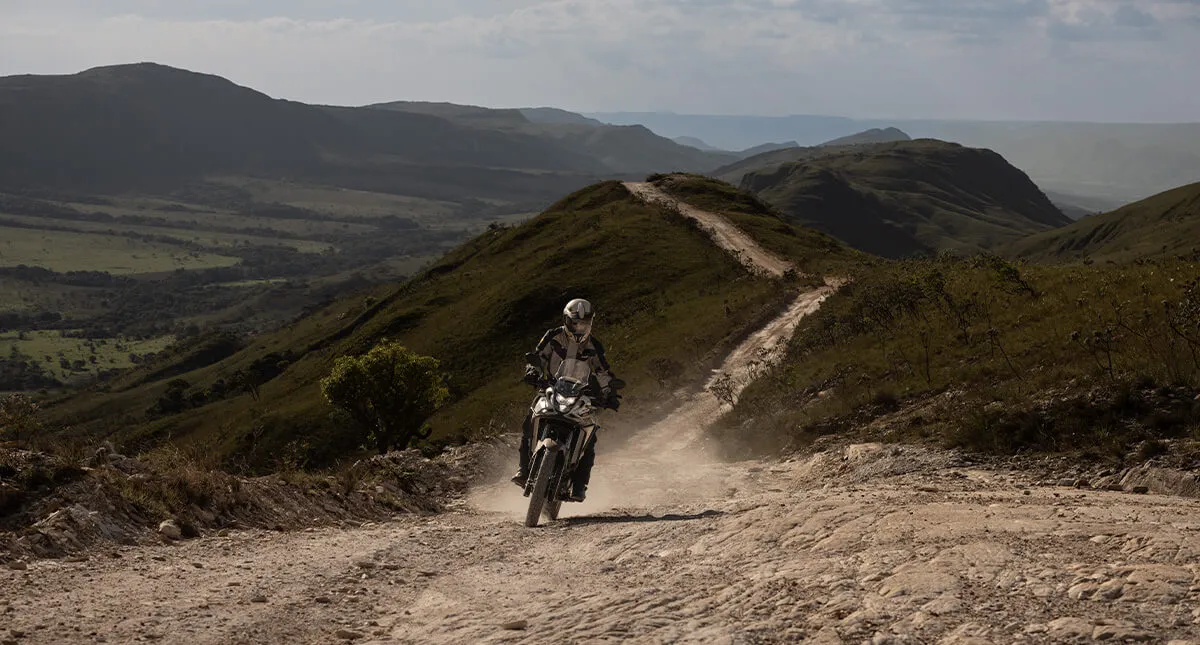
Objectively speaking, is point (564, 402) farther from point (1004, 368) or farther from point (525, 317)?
point (525, 317)

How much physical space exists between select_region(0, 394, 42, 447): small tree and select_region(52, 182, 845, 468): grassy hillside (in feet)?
38.1

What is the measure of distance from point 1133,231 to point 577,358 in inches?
7122

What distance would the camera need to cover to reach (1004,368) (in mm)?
16766

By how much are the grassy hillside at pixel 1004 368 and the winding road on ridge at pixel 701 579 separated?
199 cm

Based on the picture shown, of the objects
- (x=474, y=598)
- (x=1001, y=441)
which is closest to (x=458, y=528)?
(x=474, y=598)

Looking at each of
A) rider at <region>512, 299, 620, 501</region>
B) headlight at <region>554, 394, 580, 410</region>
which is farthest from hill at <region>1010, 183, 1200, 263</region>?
headlight at <region>554, 394, 580, 410</region>

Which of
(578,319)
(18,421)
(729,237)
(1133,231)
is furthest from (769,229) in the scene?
(1133,231)

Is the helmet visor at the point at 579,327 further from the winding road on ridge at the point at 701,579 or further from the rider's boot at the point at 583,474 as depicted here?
the winding road on ridge at the point at 701,579

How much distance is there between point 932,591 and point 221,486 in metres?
9.07

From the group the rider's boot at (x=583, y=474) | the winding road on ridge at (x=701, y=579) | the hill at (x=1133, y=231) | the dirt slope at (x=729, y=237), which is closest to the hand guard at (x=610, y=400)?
the rider's boot at (x=583, y=474)

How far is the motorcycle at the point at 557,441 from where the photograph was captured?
40.8ft

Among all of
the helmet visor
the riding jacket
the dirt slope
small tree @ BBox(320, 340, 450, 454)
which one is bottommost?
small tree @ BBox(320, 340, 450, 454)

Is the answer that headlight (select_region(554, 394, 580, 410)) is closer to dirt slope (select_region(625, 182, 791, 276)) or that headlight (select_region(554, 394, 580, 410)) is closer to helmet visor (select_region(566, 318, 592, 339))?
helmet visor (select_region(566, 318, 592, 339))

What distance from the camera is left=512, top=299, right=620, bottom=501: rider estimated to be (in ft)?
43.7
